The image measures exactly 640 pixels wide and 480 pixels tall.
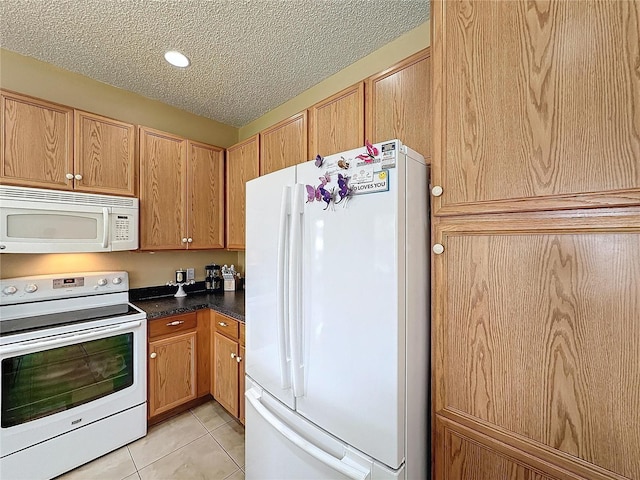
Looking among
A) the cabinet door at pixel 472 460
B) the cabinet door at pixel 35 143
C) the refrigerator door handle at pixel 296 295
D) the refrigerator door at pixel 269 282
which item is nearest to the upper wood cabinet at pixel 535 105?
the refrigerator door handle at pixel 296 295

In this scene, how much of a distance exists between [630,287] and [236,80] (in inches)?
97.8

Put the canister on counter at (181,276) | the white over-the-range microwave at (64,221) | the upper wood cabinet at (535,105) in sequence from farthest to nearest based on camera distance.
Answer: the canister on counter at (181,276) → the white over-the-range microwave at (64,221) → the upper wood cabinet at (535,105)

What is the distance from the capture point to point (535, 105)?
2.54 ft

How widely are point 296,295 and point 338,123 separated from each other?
1077mm

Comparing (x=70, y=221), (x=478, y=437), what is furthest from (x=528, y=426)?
(x=70, y=221)

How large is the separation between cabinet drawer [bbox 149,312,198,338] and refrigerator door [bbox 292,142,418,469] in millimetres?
1338

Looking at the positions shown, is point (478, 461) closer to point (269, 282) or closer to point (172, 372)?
point (269, 282)

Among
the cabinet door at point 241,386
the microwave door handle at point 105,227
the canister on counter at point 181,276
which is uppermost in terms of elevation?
the microwave door handle at point 105,227

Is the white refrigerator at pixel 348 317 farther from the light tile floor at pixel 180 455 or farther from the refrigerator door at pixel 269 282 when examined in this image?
the light tile floor at pixel 180 455

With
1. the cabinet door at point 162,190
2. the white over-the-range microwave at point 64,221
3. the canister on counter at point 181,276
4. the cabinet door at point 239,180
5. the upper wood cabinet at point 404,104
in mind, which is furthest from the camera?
the canister on counter at point 181,276

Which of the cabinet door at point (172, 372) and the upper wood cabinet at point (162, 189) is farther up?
the upper wood cabinet at point (162, 189)

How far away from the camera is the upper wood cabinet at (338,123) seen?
1521 mm

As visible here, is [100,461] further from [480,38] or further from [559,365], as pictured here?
[480,38]

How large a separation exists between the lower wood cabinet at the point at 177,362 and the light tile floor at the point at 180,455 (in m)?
0.16
